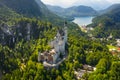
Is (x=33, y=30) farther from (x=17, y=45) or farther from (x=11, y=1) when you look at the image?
(x=11, y=1)

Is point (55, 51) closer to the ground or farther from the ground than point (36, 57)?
farther from the ground

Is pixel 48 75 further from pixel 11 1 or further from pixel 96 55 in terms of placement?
pixel 11 1

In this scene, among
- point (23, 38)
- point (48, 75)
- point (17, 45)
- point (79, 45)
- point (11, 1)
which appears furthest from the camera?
point (11, 1)

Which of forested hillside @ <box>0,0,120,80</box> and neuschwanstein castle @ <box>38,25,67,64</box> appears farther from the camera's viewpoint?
neuschwanstein castle @ <box>38,25,67,64</box>

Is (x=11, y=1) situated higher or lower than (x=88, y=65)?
higher

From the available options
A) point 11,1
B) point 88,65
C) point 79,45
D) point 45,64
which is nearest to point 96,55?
point 88,65

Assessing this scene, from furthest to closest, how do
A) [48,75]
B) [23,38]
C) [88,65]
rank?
[23,38], [88,65], [48,75]

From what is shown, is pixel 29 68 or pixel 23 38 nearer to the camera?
pixel 29 68

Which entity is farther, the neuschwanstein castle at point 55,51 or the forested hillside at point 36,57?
the neuschwanstein castle at point 55,51

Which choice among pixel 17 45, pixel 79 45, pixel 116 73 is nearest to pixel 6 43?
pixel 17 45
